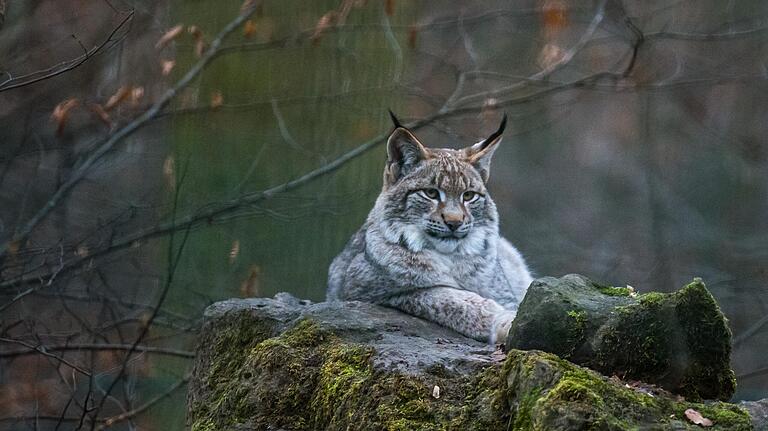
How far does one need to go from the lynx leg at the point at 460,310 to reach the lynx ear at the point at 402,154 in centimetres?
81

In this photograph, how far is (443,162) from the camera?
6.26 meters

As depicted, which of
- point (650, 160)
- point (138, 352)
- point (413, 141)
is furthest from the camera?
point (650, 160)

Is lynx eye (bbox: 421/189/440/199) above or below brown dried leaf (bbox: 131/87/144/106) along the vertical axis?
below

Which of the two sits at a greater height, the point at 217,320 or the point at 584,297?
the point at 584,297

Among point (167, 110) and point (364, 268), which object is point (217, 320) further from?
point (167, 110)

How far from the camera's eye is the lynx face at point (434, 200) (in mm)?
6105

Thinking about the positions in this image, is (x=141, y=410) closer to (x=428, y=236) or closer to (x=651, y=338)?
(x=428, y=236)

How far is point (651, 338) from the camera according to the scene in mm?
3371

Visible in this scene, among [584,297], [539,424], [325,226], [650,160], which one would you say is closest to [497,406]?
[539,424]

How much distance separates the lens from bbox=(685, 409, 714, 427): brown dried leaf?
2.92 m

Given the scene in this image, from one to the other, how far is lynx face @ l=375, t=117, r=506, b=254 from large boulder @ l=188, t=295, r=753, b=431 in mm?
816

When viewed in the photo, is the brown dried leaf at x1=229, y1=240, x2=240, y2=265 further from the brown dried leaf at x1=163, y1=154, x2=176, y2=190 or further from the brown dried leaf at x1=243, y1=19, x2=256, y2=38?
the brown dried leaf at x1=243, y1=19, x2=256, y2=38

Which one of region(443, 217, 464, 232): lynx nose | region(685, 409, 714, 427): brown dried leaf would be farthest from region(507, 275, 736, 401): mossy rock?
region(443, 217, 464, 232): lynx nose

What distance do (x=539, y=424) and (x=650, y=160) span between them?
30.9ft
